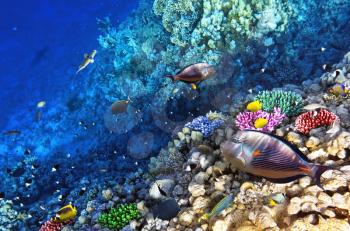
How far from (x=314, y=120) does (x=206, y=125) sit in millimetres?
1981

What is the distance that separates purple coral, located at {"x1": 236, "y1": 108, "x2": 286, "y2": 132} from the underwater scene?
0.02 metres

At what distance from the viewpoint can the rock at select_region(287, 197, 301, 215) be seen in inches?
119

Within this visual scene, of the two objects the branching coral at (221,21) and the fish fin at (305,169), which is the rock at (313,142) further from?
the branching coral at (221,21)

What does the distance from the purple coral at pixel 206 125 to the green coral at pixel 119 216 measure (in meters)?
1.74

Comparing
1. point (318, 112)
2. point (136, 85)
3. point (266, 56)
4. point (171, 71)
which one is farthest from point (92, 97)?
point (318, 112)

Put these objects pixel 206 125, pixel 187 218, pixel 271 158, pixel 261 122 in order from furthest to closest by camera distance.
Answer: pixel 206 125 → pixel 261 122 → pixel 187 218 → pixel 271 158

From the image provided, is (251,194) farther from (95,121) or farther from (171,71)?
(95,121)

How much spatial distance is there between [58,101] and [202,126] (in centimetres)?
1374

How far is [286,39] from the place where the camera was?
31.6ft

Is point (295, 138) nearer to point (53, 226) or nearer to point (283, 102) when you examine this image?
point (283, 102)

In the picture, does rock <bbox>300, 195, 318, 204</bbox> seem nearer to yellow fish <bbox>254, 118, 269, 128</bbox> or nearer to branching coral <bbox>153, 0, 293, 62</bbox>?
yellow fish <bbox>254, 118, 269, 128</bbox>

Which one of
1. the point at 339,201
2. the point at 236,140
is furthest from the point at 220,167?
Answer: the point at 339,201

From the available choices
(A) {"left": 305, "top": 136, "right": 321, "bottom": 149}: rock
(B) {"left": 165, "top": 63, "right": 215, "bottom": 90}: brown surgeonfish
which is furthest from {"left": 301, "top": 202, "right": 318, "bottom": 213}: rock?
(B) {"left": 165, "top": 63, "right": 215, "bottom": 90}: brown surgeonfish

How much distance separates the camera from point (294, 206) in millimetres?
3037
